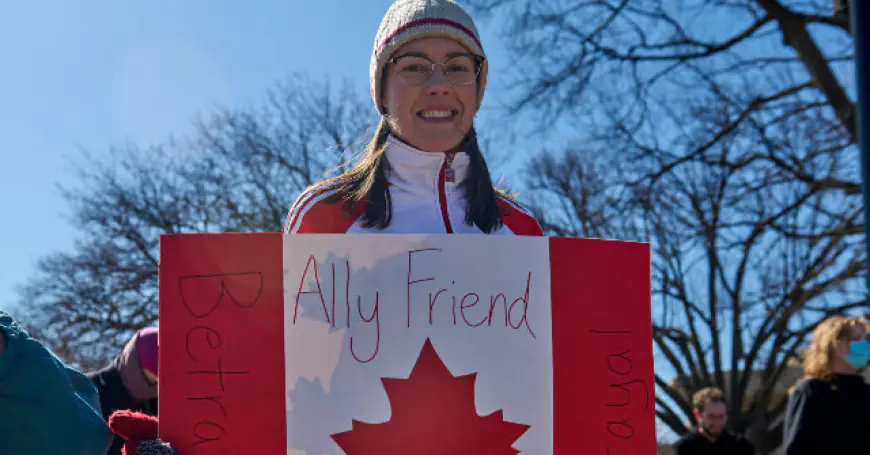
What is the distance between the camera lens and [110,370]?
3832 millimetres

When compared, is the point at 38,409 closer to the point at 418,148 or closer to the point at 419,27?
the point at 418,148

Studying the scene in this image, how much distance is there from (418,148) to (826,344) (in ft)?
9.92

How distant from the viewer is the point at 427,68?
160 cm

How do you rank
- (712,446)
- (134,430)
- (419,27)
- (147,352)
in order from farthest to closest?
(712,446) < (147,352) < (419,27) < (134,430)

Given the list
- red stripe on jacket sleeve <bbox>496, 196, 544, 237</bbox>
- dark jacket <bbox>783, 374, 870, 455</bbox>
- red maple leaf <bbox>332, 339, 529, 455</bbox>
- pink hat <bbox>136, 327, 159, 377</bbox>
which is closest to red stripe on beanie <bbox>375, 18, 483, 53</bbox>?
red stripe on jacket sleeve <bbox>496, 196, 544, 237</bbox>

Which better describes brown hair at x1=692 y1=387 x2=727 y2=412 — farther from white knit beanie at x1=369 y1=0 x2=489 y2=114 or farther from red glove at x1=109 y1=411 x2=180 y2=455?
red glove at x1=109 y1=411 x2=180 y2=455

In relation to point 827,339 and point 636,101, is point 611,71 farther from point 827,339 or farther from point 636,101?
point 827,339

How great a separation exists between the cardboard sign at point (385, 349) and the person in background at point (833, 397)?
266 cm

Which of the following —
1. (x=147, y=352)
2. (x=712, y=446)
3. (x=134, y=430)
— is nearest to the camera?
(x=134, y=430)

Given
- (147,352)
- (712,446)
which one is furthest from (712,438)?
(147,352)

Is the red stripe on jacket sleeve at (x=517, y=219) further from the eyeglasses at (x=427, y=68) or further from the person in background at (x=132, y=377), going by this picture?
the person in background at (x=132, y=377)

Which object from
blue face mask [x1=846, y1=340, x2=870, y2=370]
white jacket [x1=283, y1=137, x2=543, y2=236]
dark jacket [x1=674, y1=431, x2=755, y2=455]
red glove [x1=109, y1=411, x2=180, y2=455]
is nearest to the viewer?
red glove [x1=109, y1=411, x2=180, y2=455]

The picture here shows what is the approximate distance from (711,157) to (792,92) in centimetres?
150

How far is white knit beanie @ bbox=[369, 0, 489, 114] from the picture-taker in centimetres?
157
